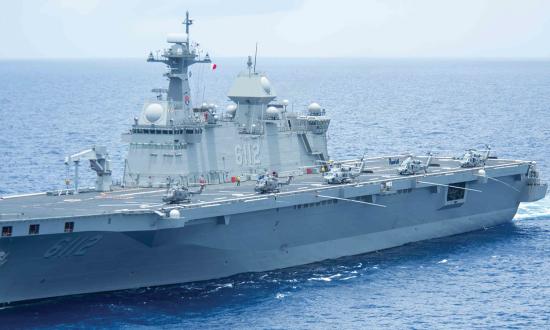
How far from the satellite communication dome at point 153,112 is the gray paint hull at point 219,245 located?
582 cm

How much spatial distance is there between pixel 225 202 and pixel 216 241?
154 centimetres

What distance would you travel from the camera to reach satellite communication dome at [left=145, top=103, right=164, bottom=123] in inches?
1404

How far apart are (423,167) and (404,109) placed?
223 feet

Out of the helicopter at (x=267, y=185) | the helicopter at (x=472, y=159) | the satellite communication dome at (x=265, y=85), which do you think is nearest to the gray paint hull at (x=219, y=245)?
the helicopter at (x=267, y=185)

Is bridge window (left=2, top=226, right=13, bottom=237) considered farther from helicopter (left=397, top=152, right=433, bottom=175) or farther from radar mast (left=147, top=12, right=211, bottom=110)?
helicopter (left=397, top=152, right=433, bottom=175)

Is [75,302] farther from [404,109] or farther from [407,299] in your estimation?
[404,109]

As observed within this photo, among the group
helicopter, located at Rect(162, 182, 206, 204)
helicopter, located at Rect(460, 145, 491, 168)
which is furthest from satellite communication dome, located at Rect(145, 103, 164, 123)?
helicopter, located at Rect(460, 145, 491, 168)

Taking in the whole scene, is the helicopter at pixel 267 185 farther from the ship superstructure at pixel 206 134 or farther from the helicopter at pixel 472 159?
the helicopter at pixel 472 159

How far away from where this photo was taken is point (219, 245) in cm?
3247

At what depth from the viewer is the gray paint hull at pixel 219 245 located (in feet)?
95.8

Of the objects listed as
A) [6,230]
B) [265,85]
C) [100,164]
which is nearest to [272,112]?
[265,85]

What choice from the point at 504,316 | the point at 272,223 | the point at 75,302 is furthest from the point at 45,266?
the point at 504,316

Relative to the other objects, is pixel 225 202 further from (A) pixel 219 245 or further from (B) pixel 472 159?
(B) pixel 472 159

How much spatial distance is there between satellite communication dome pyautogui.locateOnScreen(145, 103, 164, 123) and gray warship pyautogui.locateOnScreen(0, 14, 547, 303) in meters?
0.06
